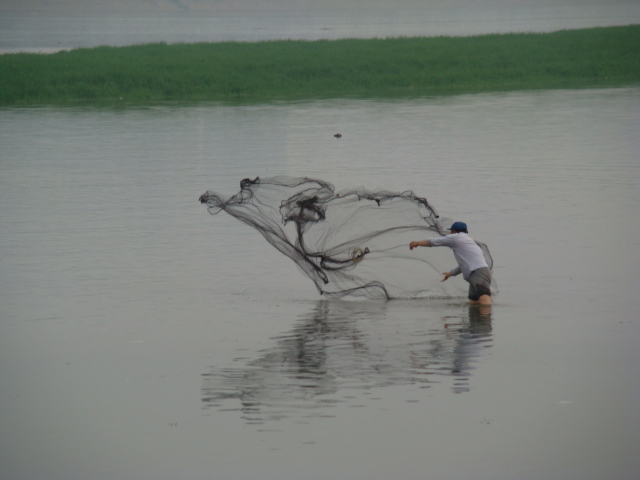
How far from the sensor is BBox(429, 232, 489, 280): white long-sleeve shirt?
14727 mm

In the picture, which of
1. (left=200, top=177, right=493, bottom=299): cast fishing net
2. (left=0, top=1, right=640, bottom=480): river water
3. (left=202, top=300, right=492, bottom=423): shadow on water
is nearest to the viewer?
(left=0, top=1, right=640, bottom=480): river water

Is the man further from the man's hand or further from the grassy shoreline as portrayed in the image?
the grassy shoreline

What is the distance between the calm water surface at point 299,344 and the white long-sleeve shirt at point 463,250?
611mm

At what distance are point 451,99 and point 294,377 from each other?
39536 mm

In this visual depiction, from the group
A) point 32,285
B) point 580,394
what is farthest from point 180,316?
point 580,394

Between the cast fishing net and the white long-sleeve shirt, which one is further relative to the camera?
the cast fishing net

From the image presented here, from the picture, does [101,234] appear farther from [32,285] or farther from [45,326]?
[45,326]

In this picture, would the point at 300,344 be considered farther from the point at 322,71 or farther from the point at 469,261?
the point at 322,71

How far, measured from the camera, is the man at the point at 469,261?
1459 cm

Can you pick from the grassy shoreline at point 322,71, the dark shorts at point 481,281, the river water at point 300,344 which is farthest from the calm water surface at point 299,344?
the grassy shoreline at point 322,71

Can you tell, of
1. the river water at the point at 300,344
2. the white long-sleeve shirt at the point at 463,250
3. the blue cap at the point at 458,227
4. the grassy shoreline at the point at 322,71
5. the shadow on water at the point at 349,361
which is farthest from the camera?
the grassy shoreline at the point at 322,71

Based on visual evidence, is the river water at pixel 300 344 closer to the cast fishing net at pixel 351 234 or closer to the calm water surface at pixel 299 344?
the calm water surface at pixel 299 344

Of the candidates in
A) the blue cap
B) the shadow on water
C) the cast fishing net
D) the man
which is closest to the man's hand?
the man

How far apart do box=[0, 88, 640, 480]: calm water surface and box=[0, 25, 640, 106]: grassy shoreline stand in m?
26.7
